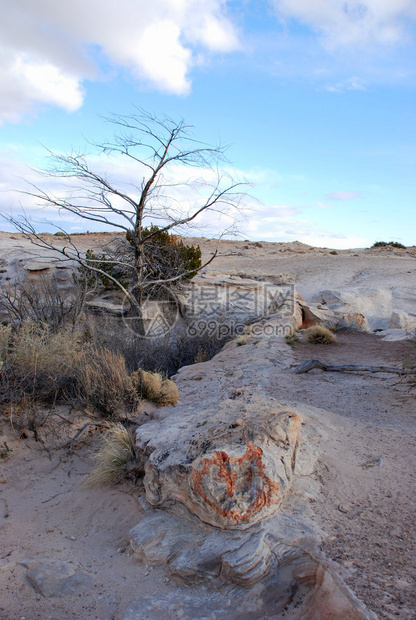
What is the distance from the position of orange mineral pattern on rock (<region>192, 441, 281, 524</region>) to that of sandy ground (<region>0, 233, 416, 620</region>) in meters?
0.43

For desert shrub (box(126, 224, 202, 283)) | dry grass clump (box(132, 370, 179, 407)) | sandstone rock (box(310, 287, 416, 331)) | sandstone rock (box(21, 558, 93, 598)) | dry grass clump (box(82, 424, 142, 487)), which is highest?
desert shrub (box(126, 224, 202, 283))

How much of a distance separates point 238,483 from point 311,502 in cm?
59

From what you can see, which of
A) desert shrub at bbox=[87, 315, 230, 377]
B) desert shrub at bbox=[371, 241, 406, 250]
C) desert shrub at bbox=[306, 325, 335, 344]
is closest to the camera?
desert shrub at bbox=[87, 315, 230, 377]

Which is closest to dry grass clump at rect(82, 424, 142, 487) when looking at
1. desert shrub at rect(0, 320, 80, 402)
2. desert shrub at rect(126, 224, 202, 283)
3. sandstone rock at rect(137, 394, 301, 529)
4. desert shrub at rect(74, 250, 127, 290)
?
sandstone rock at rect(137, 394, 301, 529)

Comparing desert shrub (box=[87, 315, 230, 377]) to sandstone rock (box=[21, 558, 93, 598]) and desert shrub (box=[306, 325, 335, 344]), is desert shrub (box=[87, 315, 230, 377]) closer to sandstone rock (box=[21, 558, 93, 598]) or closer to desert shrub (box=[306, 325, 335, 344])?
desert shrub (box=[306, 325, 335, 344])

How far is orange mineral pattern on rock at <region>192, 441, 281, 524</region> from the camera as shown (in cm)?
288

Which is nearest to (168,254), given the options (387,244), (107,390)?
(107,390)

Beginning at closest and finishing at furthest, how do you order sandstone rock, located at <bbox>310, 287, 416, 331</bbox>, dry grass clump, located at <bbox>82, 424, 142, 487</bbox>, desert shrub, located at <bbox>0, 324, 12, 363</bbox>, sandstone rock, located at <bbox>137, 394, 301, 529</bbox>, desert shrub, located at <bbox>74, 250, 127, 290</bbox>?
1. sandstone rock, located at <bbox>137, 394, 301, 529</bbox>
2. dry grass clump, located at <bbox>82, 424, 142, 487</bbox>
3. desert shrub, located at <bbox>0, 324, 12, 363</bbox>
4. desert shrub, located at <bbox>74, 250, 127, 290</bbox>
5. sandstone rock, located at <bbox>310, 287, 416, 331</bbox>

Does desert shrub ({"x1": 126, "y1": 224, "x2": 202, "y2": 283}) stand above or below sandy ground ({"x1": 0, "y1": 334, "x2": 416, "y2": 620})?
above

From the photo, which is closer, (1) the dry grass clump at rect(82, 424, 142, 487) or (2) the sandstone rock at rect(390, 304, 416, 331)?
(1) the dry grass clump at rect(82, 424, 142, 487)

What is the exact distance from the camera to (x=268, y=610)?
2.35 meters

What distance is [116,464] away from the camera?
412 centimetres

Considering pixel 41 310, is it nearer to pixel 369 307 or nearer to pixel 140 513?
pixel 140 513

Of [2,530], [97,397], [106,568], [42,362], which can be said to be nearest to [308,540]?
[106,568]
